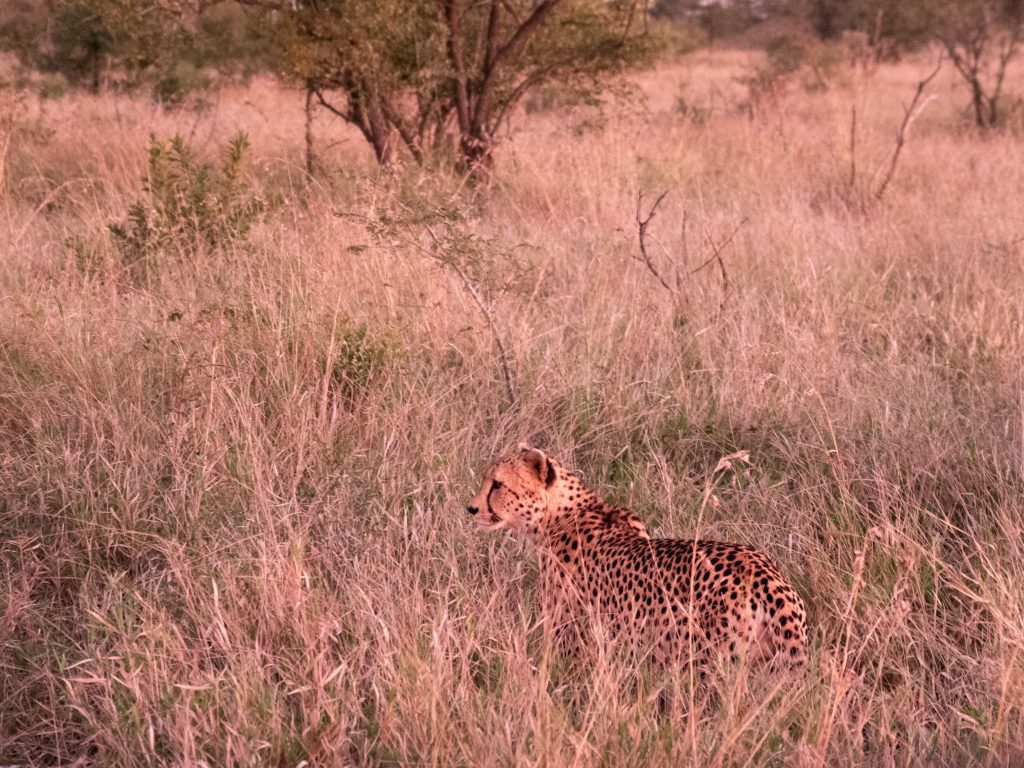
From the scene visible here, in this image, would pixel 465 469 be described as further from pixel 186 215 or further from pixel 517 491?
pixel 186 215

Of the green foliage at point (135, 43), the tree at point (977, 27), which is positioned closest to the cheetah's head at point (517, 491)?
the green foliage at point (135, 43)

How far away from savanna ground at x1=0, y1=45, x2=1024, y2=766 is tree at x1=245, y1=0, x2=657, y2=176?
95 centimetres

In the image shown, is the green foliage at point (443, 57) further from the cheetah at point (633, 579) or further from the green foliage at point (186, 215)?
the cheetah at point (633, 579)

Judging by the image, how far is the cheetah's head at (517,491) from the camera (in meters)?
3.06

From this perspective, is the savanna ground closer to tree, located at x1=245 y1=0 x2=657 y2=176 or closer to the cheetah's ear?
the cheetah's ear

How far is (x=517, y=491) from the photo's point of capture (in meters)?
3.08

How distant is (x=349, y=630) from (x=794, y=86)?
15.8 m

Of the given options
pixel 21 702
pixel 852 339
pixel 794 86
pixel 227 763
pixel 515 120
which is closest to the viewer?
pixel 227 763

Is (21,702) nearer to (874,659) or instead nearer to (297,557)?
(297,557)

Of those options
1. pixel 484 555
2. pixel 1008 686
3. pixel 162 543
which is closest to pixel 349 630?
pixel 484 555

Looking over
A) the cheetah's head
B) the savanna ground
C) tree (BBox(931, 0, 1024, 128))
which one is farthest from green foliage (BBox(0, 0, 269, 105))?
tree (BBox(931, 0, 1024, 128))

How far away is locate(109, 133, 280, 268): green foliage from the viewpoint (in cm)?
545

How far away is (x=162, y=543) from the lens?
3.16m

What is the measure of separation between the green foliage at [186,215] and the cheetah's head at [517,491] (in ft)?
8.67
